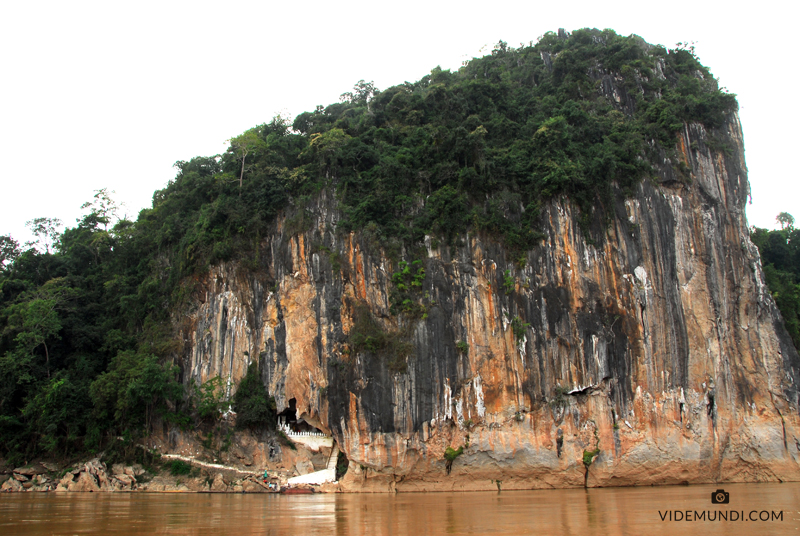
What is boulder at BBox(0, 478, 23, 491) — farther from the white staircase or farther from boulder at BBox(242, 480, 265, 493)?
the white staircase

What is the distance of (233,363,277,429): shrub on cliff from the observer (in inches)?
919

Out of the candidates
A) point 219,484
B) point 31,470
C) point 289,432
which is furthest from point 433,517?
point 31,470

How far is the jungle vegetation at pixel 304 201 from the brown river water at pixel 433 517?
30.9ft

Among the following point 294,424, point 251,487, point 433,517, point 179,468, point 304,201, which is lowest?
point 251,487

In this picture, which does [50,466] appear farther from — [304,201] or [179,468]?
[304,201]

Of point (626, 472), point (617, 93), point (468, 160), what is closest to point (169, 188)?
point (468, 160)

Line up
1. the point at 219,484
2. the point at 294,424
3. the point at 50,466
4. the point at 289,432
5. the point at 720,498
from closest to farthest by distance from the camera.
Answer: the point at 720,498 < the point at 219,484 < the point at 50,466 < the point at 289,432 < the point at 294,424

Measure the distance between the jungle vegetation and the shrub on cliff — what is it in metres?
0.12

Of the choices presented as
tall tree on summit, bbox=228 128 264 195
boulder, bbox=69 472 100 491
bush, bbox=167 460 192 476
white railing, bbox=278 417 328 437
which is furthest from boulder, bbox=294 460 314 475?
tall tree on summit, bbox=228 128 264 195

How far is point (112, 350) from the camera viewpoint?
1065 inches

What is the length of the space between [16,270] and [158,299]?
9158mm

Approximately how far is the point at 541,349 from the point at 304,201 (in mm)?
12283

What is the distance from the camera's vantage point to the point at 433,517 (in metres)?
12.6

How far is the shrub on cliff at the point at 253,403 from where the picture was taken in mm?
23344
